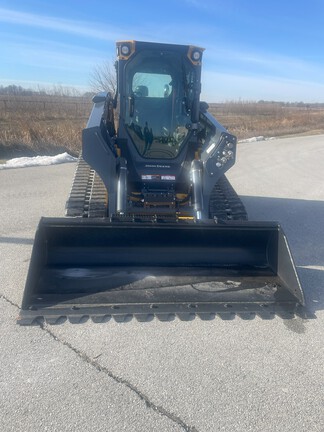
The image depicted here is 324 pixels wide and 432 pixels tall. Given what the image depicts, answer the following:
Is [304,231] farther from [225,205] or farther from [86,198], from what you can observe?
[86,198]

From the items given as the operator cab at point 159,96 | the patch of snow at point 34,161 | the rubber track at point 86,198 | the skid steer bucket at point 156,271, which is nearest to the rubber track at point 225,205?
the operator cab at point 159,96

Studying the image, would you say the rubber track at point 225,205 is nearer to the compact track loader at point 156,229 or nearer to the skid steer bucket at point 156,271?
the compact track loader at point 156,229

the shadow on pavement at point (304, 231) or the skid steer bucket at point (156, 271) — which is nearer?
the skid steer bucket at point (156, 271)

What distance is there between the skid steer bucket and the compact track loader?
1 cm

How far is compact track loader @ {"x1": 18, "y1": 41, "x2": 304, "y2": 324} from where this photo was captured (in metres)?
4.12

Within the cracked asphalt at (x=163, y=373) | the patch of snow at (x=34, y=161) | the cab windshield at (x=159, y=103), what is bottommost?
the patch of snow at (x=34, y=161)

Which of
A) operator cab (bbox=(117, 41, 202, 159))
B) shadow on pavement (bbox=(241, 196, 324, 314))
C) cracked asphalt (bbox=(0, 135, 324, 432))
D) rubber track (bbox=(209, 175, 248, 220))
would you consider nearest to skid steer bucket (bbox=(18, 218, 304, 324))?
cracked asphalt (bbox=(0, 135, 324, 432))

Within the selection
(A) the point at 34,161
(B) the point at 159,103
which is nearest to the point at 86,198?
(B) the point at 159,103

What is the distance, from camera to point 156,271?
15.1ft

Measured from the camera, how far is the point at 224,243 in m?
4.83

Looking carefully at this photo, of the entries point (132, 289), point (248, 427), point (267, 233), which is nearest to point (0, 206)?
point (132, 289)

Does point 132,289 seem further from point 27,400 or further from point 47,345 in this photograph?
point 27,400

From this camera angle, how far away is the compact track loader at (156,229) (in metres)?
4.12

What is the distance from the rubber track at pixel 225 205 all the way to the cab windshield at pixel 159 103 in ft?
3.09
